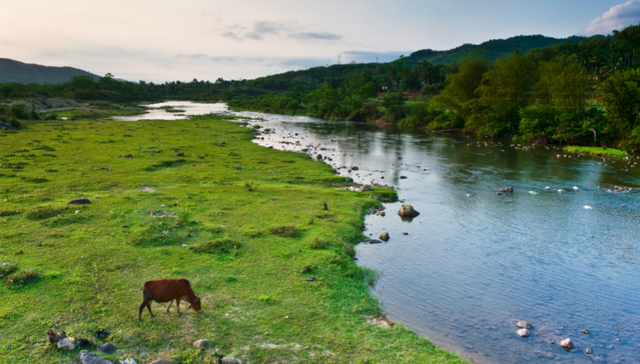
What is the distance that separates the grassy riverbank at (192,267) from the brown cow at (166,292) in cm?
34

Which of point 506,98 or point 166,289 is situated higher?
point 506,98

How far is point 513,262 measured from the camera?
41.9 ft

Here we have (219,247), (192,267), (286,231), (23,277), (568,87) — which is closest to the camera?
(23,277)

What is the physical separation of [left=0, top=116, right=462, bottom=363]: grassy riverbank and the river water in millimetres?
1259

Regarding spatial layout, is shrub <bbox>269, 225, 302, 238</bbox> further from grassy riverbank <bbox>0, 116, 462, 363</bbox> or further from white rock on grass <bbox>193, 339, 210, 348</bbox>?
white rock on grass <bbox>193, 339, 210, 348</bbox>

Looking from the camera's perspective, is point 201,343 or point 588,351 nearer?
point 201,343

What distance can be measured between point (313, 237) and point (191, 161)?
16.3m

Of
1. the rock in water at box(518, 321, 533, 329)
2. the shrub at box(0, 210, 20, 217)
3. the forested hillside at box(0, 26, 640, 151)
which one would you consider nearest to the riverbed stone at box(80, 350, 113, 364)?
the rock in water at box(518, 321, 533, 329)

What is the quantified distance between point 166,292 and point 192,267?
8.02 ft

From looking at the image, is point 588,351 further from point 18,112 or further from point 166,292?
point 18,112

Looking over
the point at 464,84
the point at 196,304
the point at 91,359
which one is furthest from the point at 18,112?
the point at 464,84

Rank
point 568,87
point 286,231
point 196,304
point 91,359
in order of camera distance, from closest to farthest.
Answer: point 91,359 → point 196,304 → point 286,231 → point 568,87

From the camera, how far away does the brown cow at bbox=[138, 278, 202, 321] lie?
24.7 ft

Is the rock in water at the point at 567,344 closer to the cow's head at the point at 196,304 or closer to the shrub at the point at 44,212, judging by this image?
the cow's head at the point at 196,304
